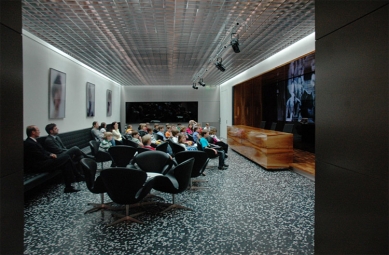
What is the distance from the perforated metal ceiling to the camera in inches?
218

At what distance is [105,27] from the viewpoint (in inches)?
268

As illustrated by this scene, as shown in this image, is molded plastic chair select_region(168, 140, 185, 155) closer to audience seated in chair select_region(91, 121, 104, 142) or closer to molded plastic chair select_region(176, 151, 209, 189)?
molded plastic chair select_region(176, 151, 209, 189)

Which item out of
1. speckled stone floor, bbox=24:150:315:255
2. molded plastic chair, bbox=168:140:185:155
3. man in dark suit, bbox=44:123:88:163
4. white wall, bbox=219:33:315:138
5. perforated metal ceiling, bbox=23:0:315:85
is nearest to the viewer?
speckled stone floor, bbox=24:150:315:255

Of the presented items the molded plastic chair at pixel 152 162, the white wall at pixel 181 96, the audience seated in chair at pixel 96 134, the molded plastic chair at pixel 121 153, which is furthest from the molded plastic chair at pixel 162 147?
the white wall at pixel 181 96

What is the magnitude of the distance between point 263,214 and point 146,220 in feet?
6.24

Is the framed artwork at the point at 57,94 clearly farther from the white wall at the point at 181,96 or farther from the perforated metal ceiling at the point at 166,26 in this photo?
the white wall at the point at 181,96

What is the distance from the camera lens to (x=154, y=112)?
20891 millimetres

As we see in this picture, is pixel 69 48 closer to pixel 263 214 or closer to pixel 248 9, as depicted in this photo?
pixel 248 9

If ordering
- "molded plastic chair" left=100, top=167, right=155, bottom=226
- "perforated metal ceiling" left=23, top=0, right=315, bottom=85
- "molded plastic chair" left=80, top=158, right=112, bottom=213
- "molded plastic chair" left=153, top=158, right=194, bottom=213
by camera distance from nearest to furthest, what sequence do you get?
"molded plastic chair" left=100, top=167, right=155, bottom=226 → "molded plastic chair" left=80, top=158, right=112, bottom=213 → "molded plastic chair" left=153, top=158, right=194, bottom=213 → "perforated metal ceiling" left=23, top=0, right=315, bottom=85

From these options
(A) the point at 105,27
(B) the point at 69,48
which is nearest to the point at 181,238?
(A) the point at 105,27

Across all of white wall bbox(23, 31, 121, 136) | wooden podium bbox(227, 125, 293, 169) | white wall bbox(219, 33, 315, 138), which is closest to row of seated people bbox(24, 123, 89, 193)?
white wall bbox(23, 31, 121, 136)

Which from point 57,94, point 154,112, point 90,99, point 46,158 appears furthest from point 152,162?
point 154,112

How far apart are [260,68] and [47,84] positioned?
781cm

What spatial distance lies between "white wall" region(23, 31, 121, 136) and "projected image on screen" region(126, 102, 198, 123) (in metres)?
6.11
